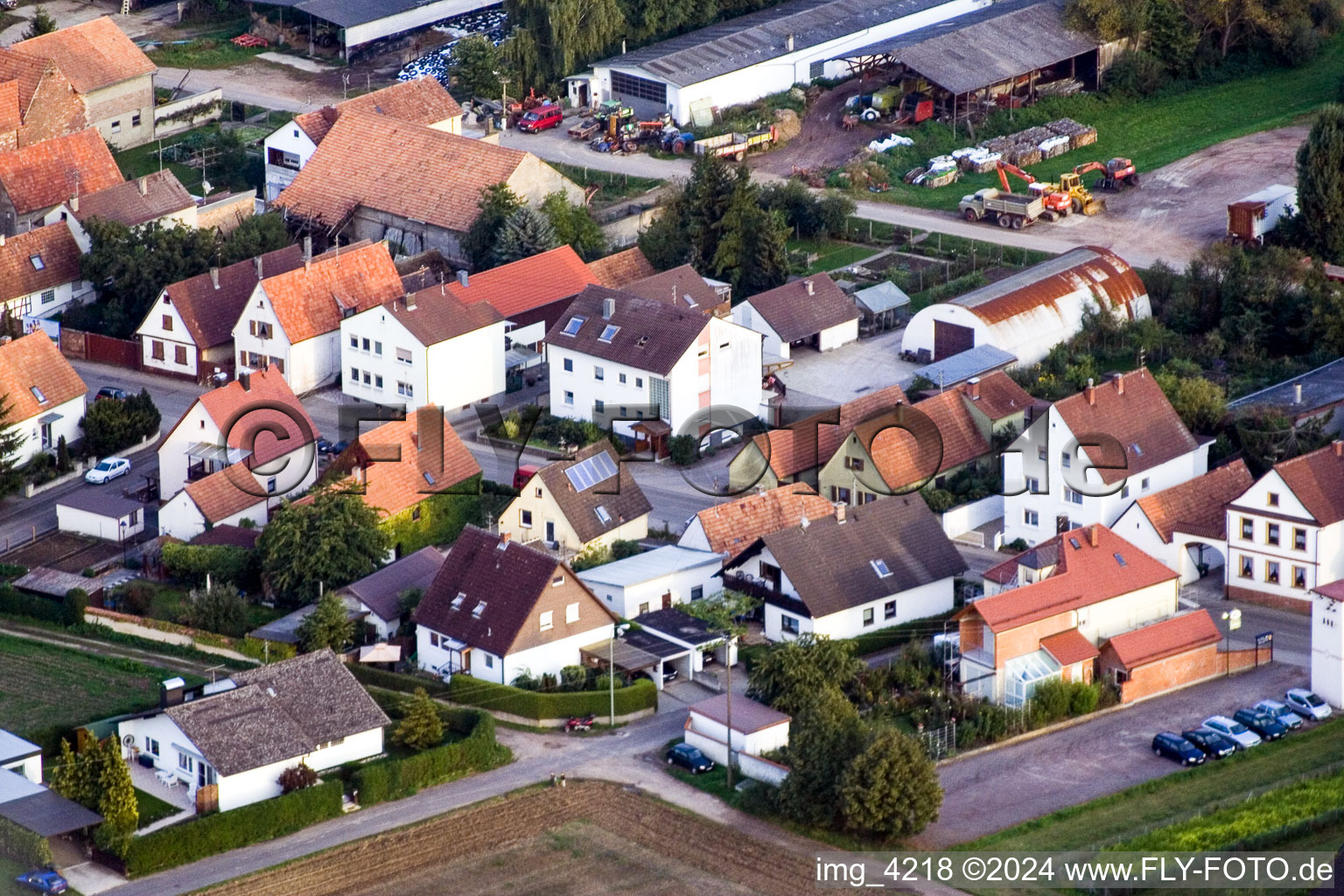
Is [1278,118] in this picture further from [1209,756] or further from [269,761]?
[269,761]

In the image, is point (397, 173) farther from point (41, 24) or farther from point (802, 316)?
point (41, 24)

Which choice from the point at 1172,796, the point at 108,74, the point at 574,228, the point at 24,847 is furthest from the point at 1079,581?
the point at 108,74

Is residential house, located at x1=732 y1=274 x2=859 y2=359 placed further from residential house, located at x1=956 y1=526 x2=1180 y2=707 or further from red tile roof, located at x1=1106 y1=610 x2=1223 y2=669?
red tile roof, located at x1=1106 y1=610 x2=1223 y2=669

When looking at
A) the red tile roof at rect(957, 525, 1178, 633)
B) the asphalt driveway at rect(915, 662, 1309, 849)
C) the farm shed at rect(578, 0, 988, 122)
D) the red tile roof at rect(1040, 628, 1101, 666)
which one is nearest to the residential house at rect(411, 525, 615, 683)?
the red tile roof at rect(957, 525, 1178, 633)

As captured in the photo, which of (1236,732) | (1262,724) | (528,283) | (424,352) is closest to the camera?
(1236,732)

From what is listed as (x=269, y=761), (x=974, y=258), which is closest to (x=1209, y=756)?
(x=269, y=761)
